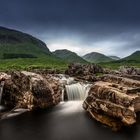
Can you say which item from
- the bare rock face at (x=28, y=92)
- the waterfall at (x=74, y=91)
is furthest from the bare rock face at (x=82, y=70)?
the bare rock face at (x=28, y=92)

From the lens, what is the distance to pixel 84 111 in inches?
1670

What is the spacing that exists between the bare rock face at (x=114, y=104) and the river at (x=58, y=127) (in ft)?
4.35

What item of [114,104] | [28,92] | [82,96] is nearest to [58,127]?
[114,104]

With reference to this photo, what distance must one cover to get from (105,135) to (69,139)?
5013mm

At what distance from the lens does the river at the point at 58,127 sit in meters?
31.1

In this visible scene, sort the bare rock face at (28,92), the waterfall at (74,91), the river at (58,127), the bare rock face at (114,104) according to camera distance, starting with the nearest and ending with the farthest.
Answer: the river at (58,127)
the bare rock face at (114,104)
the bare rock face at (28,92)
the waterfall at (74,91)

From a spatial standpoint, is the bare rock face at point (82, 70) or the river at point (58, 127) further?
the bare rock face at point (82, 70)

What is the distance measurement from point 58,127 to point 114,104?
9.29m

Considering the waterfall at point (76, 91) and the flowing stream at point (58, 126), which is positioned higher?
the waterfall at point (76, 91)

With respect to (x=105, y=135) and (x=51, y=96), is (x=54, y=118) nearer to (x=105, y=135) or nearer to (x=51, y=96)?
(x=51, y=96)

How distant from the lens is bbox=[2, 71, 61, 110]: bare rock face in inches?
1732

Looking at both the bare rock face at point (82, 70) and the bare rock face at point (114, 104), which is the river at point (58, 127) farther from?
the bare rock face at point (82, 70)

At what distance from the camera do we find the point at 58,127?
35.3 meters

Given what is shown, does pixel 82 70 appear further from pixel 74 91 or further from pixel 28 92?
pixel 28 92
